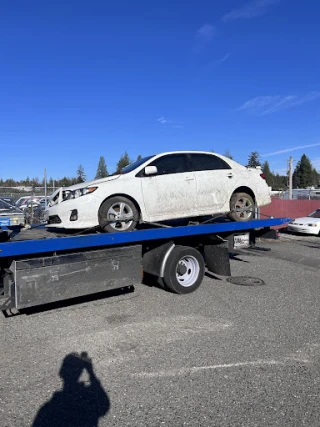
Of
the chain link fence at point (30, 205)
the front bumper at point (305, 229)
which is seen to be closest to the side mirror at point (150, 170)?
the chain link fence at point (30, 205)

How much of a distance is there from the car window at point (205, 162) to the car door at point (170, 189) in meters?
0.19

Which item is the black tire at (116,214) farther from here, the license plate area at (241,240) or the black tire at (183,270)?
the license plate area at (241,240)

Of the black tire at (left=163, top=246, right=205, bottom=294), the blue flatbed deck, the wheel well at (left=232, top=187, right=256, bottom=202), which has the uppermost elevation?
the wheel well at (left=232, top=187, right=256, bottom=202)

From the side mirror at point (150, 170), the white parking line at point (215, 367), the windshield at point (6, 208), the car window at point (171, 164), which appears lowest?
the white parking line at point (215, 367)

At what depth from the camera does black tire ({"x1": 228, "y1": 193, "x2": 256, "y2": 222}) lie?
25.0ft

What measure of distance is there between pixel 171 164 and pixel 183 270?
2.03 meters

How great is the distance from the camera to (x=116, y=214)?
622 cm

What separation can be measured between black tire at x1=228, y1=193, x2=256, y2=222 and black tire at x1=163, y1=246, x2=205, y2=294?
4.11 ft

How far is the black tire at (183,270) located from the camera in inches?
263

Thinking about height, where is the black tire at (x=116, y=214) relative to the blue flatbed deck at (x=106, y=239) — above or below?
above

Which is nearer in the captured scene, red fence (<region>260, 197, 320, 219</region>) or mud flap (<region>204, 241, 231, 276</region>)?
mud flap (<region>204, 241, 231, 276</region>)

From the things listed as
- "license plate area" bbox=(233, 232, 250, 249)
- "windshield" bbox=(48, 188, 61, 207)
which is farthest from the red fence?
"windshield" bbox=(48, 188, 61, 207)

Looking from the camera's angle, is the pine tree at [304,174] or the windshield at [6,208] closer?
the windshield at [6,208]

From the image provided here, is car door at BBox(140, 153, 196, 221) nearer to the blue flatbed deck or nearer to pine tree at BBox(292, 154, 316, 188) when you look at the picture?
the blue flatbed deck
